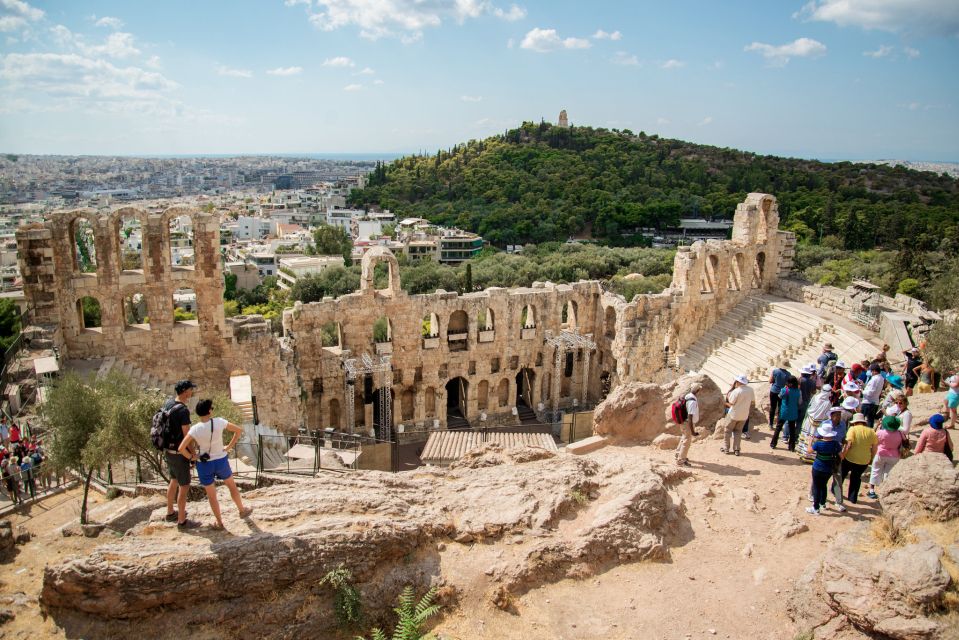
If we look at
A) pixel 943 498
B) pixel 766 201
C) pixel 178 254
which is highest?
pixel 766 201

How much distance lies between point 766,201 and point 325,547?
29618 millimetres

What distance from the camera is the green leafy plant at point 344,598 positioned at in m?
7.83

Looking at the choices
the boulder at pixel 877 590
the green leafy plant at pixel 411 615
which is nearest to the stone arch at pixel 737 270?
the boulder at pixel 877 590

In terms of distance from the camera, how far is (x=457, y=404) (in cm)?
3222

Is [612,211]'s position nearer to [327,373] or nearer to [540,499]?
[327,373]

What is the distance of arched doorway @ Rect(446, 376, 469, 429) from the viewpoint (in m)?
30.1

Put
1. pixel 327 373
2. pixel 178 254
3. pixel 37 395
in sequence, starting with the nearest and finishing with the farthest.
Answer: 1. pixel 37 395
2. pixel 327 373
3. pixel 178 254

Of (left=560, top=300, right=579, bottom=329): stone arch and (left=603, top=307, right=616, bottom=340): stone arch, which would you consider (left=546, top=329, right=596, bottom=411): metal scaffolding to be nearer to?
(left=560, top=300, right=579, bottom=329): stone arch

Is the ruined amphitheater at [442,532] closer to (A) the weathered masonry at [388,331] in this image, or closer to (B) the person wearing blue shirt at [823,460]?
(A) the weathered masonry at [388,331]

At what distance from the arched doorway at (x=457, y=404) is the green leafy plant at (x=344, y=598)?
2151 centimetres

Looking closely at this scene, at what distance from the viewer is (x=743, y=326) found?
98.7ft

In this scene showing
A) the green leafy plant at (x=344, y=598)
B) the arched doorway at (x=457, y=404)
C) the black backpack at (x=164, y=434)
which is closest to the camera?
the green leafy plant at (x=344, y=598)

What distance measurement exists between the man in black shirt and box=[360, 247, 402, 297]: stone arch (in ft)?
54.7

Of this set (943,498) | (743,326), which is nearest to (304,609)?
(943,498)
